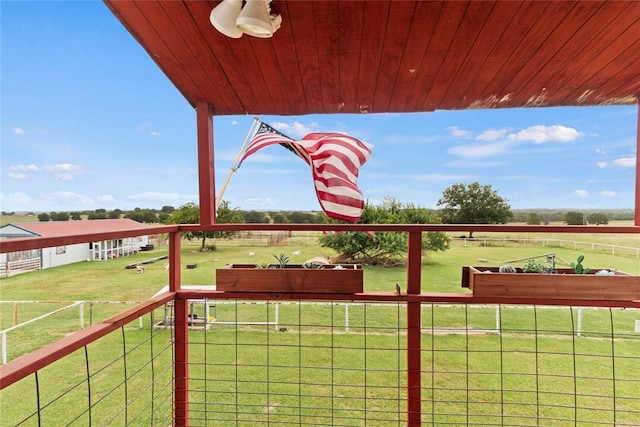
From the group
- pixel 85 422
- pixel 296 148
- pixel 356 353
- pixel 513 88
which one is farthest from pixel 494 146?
pixel 85 422

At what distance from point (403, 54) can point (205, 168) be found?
127 cm

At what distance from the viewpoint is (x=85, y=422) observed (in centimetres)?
337

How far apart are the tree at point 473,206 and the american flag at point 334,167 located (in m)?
1.42

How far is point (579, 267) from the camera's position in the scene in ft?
5.21

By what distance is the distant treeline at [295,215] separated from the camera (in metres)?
1.86

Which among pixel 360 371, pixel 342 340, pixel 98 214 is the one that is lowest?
pixel 342 340

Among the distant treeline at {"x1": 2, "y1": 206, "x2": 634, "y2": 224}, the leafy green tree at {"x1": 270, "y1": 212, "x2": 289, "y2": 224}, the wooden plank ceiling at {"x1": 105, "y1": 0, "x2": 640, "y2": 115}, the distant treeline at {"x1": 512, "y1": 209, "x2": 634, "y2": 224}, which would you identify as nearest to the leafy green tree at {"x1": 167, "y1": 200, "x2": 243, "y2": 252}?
the distant treeline at {"x1": 2, "y1": 206, "x2": 634, "y2": 224}

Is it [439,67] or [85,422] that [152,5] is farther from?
[85,422]

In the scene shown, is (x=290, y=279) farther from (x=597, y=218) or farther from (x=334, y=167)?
(x=597, y=218)

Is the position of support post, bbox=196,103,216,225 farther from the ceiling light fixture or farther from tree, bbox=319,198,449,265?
tree, bbox=319,198,449,265

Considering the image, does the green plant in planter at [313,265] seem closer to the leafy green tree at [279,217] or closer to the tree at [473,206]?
the leafy green tree at [279,217]

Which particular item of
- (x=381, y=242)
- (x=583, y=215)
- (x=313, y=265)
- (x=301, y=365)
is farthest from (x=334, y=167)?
(x=301, y=365)

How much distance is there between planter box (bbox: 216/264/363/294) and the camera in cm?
157

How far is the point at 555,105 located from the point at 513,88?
43 cm
